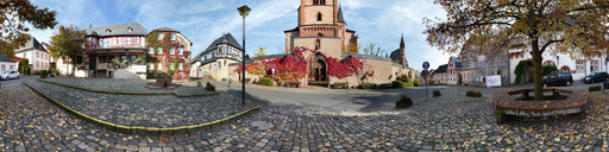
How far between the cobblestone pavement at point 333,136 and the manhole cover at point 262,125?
1.1 inches

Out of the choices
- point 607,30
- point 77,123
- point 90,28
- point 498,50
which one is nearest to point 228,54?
point 90,28

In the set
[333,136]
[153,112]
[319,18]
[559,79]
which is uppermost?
[319,18]

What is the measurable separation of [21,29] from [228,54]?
80.7 feet

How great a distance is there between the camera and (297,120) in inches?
283

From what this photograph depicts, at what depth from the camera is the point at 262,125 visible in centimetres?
652

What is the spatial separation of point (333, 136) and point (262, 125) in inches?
86.1

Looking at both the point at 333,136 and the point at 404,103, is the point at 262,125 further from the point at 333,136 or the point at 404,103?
the point at 404,103

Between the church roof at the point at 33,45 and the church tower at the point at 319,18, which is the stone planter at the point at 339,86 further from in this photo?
the church roof at the point at 33,45

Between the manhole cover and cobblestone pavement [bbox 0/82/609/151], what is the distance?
3 cm

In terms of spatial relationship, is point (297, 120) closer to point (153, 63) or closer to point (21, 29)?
point (21, 29)

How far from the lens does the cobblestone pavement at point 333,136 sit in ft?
14.1

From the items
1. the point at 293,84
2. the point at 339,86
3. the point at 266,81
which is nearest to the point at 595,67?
the point at 339,86

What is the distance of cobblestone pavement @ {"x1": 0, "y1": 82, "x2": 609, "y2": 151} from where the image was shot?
4.30 m

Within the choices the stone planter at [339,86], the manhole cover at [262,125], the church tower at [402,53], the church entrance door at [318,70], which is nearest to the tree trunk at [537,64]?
the manhole cover at [262,125]
